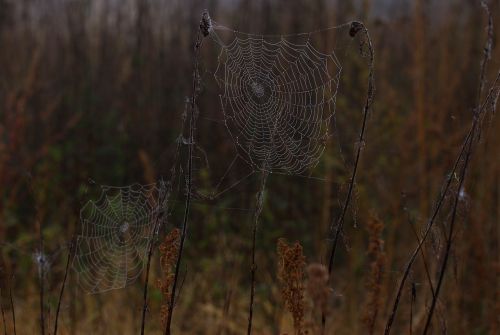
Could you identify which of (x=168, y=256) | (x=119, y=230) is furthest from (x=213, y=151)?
(x=168, y=256)

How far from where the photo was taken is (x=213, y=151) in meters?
5.07

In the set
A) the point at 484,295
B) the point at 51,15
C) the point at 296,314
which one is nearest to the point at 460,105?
the point at 484,295

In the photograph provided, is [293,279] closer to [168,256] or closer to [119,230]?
[168,256]

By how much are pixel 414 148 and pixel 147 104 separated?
200 cm

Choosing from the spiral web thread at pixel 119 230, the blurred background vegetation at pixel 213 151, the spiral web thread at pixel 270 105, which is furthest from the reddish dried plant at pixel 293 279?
the blurred background vegetation at pixel 213 151

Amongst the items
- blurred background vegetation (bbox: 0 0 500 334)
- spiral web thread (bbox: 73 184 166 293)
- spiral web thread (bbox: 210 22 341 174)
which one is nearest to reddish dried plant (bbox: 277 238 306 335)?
spiral web thread (bbox: 210 22 341 174)

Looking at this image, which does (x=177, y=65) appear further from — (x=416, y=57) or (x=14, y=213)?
(x=416, y=57)

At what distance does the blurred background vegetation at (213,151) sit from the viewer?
3.57 m

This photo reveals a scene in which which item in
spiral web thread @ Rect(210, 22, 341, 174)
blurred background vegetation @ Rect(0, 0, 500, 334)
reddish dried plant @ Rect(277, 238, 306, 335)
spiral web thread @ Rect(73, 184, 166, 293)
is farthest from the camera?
blurred background vegetation @ Rect(0, 0, 500, 334)

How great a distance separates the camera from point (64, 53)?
521 cm

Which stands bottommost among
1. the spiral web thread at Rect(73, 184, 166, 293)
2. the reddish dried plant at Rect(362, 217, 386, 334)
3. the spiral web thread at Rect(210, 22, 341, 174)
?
the spiral web thread at Rect(73, 184, 166, 293)

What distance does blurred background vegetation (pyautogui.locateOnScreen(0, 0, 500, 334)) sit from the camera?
141 inches

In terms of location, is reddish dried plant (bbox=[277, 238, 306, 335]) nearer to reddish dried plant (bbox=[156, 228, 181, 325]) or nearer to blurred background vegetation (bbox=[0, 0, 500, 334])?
reddish dried plant (bbox=[156, 228, 181, 325])

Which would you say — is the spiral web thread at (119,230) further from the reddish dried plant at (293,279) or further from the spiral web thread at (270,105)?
the reddish dried plant at (293,279)
